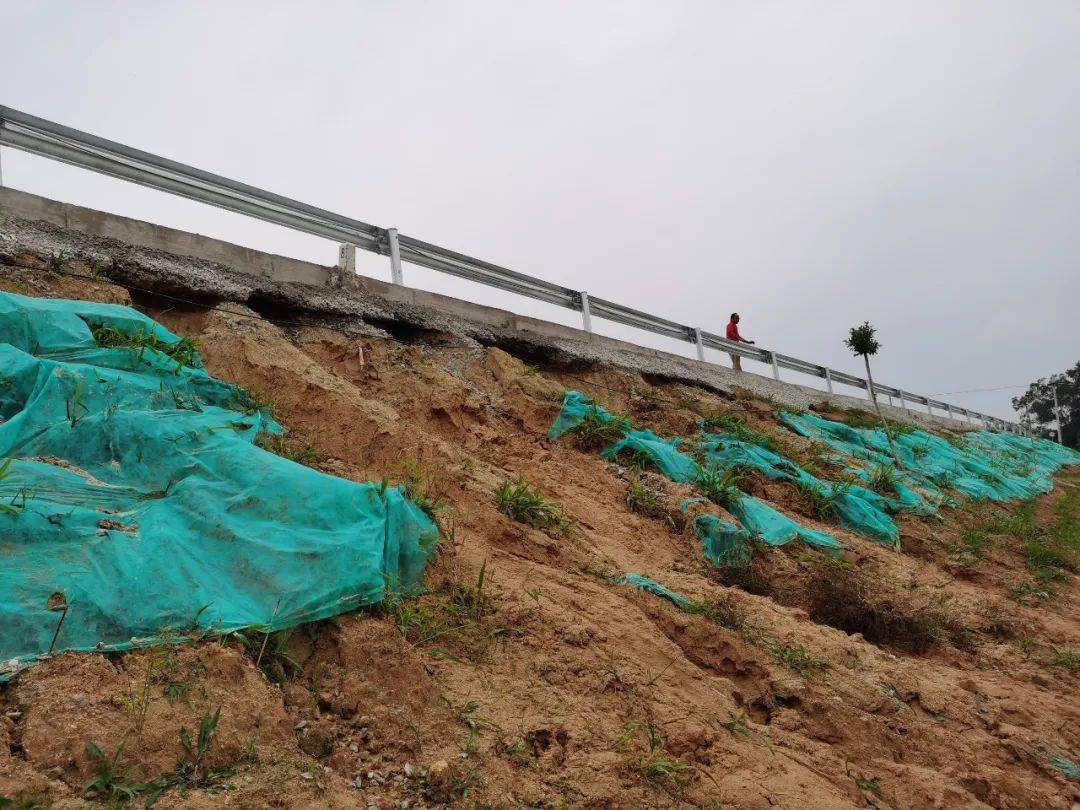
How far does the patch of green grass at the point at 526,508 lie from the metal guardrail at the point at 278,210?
121 inches

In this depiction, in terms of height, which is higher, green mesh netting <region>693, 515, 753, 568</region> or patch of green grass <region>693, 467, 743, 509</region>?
patch of green grass <region>693, 467, 743, 509</region>

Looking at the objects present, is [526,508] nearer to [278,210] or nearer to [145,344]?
[145,344]

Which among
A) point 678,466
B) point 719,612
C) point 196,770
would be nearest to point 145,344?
point 196,770

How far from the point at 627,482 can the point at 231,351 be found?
10.9ft

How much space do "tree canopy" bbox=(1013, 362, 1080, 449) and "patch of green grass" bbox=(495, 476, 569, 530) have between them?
155ft

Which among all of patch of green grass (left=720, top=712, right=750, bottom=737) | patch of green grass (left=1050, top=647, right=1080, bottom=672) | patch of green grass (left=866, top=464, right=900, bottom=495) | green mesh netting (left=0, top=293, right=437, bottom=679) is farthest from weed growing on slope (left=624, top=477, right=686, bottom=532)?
patch of green grass (left=866, top=464, right=900, bottom=495)

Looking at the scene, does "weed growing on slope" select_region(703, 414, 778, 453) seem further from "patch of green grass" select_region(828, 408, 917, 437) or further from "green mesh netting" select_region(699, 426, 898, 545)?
"patch of green grass" select_region(828, 408, 917, 437)

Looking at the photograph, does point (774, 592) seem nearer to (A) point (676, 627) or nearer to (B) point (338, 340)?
(A) point (676, 627)

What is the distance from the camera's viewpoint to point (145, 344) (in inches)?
179

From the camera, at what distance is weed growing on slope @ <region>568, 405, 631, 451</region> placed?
6988 millimetres

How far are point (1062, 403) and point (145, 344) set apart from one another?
5411 centimetres

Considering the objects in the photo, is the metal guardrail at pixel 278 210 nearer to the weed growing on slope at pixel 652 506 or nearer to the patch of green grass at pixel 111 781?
the weed growing on slope at pixel 652 506

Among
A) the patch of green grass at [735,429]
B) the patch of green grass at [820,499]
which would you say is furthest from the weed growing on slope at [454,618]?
the patch of green grass at [735,429]

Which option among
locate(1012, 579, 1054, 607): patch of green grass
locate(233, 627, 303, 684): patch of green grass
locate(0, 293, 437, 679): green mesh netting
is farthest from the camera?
locate(1012, 579, 1054, 607): patch of green grass
